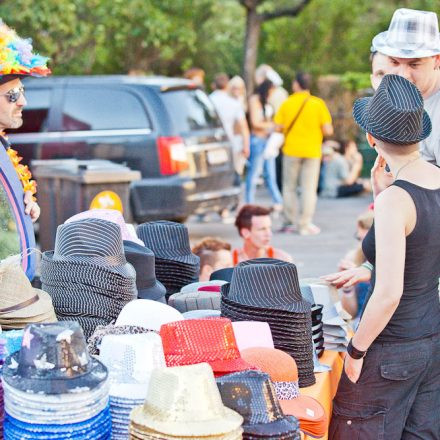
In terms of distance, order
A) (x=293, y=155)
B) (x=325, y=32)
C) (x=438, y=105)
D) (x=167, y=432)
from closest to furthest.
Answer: (x=167, y=432)
(x=438, y=105)
(x=293, y=155)
(x=325, y=32)

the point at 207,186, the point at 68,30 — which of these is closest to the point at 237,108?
the point at 207,186

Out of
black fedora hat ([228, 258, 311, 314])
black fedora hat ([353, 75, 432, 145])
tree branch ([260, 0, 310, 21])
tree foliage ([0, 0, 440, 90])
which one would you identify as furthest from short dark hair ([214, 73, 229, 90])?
black fedora hat ([353, 75, 432, 145])

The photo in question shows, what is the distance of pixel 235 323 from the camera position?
11.8 feet

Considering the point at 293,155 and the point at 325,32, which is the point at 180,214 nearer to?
the point at 293,155

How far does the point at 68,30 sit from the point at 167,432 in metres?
15.8

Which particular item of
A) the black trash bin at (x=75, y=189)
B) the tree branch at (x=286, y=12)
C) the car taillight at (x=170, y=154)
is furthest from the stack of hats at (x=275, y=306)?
the tree branch at (x=286, y=12)

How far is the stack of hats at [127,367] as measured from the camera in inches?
117

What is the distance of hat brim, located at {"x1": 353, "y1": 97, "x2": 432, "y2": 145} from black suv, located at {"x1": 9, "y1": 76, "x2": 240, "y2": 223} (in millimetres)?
6783

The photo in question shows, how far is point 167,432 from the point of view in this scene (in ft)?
8.72

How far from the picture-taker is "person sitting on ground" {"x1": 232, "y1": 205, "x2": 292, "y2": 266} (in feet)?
23.6

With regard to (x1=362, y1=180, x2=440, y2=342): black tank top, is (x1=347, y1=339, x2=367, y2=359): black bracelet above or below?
below

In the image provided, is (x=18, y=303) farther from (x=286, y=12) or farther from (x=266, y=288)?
(x=286, y=12)

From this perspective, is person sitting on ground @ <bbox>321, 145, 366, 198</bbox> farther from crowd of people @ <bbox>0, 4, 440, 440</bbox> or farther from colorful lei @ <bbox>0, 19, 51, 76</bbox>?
colorful lei @ <bbox>0, 19, 51, 76</bbox>

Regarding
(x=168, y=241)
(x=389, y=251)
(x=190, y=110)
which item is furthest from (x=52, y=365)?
(x=190, y=110)
